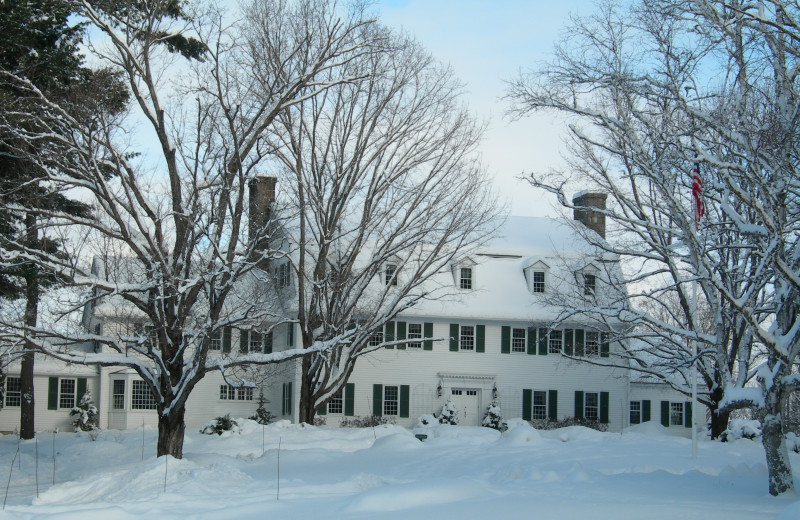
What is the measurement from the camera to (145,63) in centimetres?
1494

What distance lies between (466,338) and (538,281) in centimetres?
429

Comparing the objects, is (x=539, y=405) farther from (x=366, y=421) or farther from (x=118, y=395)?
(x=118, y=395)

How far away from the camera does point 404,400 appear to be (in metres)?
31.6

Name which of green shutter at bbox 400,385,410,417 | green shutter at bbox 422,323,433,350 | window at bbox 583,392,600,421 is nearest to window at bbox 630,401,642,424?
window at bbox 583,392,600,421

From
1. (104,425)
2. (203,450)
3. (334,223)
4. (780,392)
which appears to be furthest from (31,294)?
(780,392)

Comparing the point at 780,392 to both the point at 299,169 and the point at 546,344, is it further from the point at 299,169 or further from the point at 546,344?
the point at 546,344

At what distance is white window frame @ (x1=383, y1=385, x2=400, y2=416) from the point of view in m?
31.6

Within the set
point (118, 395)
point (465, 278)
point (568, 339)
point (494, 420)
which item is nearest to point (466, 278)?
point (465, 278)

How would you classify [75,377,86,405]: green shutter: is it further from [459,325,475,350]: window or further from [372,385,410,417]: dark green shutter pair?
[459,325,475,350]: window

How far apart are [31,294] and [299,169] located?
26.1 feet

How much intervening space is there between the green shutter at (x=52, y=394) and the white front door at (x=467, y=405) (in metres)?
14.7

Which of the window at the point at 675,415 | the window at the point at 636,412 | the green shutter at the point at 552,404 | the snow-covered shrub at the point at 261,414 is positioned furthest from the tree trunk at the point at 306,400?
the window at the point at 675,415

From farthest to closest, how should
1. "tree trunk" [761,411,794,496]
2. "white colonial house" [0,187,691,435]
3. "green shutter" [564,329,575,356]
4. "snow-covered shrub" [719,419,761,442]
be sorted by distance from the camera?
"green shutter" [564,329,575,356]
"white colonial house" [0,187,691,435]
"snow-covered shrub" [719,419,761,442]
"tree trunk" [761,411,794,496]

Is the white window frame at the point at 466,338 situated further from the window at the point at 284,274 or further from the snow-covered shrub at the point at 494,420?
the window at the point at 284,274
